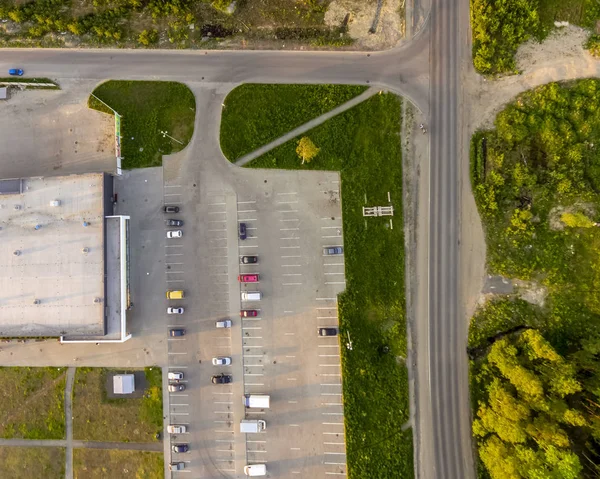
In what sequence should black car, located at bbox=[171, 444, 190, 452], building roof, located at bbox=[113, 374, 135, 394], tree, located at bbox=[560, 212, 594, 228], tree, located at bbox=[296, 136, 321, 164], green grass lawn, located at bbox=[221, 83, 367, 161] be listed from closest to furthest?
tree, located at bbox=[560, 212, 594, 228] < tree, located at bbox=[296, 136, 321, 164] < black car, located at bbox=[171, 444, 190, 452] < building roof, located at bbox=[113, 374, 135, 394] < green grass lawn, located at bbox=[221, 83, 367, 161]

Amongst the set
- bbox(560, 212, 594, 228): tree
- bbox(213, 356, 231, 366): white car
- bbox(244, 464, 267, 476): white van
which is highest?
bbox(560, 212, 594, 228): tree

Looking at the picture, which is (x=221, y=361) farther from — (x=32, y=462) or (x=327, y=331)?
(x=32, y=462)

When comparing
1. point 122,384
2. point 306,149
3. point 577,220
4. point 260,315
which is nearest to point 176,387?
point 122,384

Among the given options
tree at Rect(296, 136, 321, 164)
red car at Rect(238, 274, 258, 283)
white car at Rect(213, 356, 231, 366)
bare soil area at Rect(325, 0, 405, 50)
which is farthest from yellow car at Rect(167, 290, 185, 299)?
bare soil area at Rect(325, 0, 405, 50)

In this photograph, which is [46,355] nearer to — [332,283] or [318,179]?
[332,283]

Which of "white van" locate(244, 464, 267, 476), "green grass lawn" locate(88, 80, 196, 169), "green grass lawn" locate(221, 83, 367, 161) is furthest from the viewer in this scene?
"green grass lawn" locate(88, 80, 196, 169)

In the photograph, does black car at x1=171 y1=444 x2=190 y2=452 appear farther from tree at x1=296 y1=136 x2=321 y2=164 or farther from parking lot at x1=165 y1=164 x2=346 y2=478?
tree at x1=296 y1=136 x2=321 y2=164
